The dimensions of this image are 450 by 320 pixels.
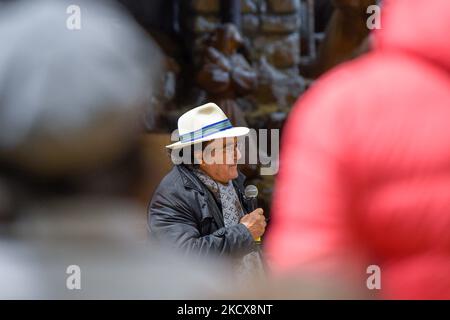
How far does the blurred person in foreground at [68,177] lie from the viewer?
592 mm

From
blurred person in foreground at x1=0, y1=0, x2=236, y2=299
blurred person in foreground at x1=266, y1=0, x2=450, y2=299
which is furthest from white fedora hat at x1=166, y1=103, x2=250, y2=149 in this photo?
blurred person in foreground at x1=266, y1=0, x2=450, y2=299

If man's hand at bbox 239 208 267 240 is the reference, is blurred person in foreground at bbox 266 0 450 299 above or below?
above

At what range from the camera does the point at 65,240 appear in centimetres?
61

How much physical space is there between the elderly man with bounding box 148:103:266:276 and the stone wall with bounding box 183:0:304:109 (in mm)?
179

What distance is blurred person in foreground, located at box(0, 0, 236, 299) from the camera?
23.3 inches

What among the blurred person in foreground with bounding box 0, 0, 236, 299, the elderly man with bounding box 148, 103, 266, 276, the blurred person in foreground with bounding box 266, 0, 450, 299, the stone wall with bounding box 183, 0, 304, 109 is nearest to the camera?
the blurred person in foreground with bounding box 266, 0, 450, 299

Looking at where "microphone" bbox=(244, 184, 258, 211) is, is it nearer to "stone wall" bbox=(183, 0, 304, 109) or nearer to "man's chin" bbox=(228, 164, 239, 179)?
"man's chin" bbox=(228, 164, 239, 179)

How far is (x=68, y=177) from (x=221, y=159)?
0.75ft

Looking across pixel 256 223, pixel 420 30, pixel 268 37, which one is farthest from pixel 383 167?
pixel 268 37

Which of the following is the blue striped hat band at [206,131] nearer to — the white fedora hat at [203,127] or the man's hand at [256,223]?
the white fedora hat at [203,127]

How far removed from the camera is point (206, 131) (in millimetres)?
734

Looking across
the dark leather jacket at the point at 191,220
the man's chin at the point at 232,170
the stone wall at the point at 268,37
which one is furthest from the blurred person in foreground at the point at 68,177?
the stone wall at the point at 268,37

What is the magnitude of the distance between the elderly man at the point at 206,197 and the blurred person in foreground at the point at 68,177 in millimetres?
58

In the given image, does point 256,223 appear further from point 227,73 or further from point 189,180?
point 227,73
